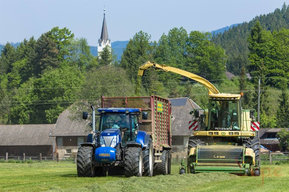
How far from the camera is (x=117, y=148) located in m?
23.7

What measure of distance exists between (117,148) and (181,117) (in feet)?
196

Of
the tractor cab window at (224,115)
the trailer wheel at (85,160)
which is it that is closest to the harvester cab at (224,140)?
the tractor cab window at (224,115)

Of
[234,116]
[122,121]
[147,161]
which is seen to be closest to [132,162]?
[147,161]

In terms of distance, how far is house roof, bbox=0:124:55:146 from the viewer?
8662cm

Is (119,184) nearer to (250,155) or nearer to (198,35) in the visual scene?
(250,155)

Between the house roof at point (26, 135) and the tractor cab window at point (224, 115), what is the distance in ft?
193

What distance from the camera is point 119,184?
19578 mm

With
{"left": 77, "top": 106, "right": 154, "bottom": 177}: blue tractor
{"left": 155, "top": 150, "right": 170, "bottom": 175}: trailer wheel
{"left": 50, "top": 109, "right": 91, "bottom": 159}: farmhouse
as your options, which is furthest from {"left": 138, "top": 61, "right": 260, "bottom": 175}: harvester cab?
{"left": 50, "top": 109, "right": 91, "bottom": 159}: farmhouse

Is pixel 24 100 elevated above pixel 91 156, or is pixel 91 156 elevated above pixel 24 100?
pixel 24 100

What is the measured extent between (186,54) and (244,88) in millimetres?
45236

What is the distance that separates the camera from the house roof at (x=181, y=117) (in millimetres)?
81062

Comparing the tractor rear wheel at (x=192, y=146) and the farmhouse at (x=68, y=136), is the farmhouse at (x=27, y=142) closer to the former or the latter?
the farmhouse at (x=68, y=136)

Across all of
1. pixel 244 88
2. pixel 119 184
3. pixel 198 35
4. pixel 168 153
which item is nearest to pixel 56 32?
pixel 198 35

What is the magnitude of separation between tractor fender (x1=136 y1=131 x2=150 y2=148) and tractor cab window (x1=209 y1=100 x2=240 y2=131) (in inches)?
216
